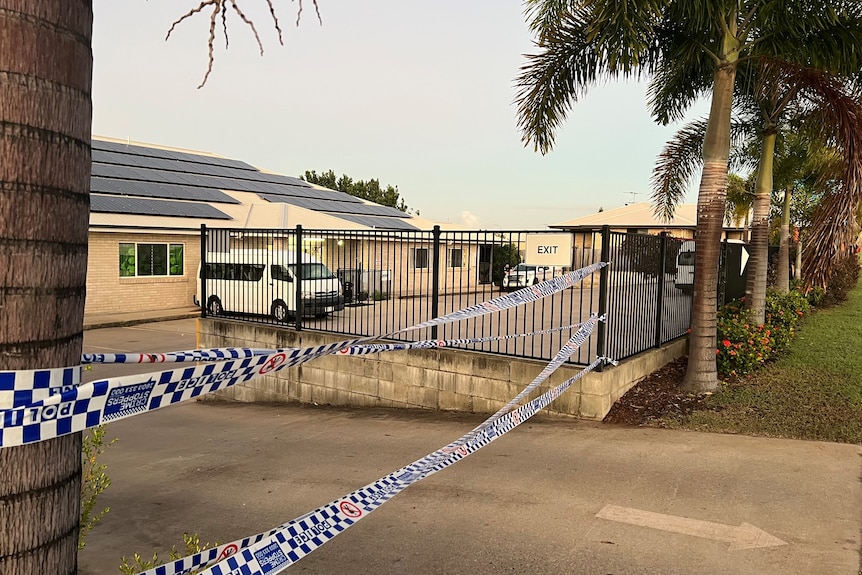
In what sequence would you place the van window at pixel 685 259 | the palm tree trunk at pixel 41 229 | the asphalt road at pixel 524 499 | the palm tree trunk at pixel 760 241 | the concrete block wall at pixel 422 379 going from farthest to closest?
the palm tree trunk at pixel 760 241
the van window at pixel 685 259
the concrete block wall at pixel 422 379
the asphalt road at pixel 524 499
the palm tree trunk at pixel 41 229

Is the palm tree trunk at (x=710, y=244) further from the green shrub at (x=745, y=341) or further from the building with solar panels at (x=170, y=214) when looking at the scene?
the building with solar panels at (x=170, y=214)

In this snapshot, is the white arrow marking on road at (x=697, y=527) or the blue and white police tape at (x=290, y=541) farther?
the white arrow marking on road at (x=697, y=527)

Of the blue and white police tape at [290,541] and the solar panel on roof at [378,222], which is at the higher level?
the solar panel on roof at [378,222]

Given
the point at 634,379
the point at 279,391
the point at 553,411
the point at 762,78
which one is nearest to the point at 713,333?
the point at 634,379

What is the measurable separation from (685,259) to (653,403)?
3.38m

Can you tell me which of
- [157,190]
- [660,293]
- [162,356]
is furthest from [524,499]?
[157,190]

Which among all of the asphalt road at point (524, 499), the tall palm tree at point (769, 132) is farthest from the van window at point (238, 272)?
the tall palm tree at point (769, 132)

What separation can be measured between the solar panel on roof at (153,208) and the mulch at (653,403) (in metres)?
19.5

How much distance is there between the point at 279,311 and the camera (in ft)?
36.4

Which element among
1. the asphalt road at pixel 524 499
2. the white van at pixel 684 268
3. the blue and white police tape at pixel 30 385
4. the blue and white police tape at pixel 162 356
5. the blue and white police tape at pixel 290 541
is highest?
the white van at pixel 684 268

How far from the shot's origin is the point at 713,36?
28.1 ft

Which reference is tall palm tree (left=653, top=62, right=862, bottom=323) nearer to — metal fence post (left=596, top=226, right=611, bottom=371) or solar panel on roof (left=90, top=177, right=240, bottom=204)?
metal fence post (left=596, top=226, right=611, bottom=371)

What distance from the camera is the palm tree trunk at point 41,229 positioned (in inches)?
53.0

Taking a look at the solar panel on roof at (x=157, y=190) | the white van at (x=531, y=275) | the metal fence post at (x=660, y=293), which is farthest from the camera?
the solar panel on roof at (x=157, y=190)
